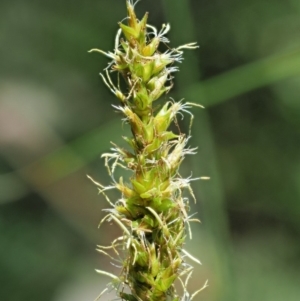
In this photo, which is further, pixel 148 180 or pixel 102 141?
pixel 102 141

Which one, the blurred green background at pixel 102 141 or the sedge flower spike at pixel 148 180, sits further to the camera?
the blurred green background at pixel 102 141

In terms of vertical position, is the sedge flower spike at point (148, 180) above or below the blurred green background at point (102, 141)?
above

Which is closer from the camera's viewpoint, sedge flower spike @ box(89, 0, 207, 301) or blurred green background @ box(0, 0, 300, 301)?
sedge flower spike @ box(89, 0, 207, 301)

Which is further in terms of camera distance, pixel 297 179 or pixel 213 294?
pixel 297 179

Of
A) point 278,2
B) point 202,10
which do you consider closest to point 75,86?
point 202,10

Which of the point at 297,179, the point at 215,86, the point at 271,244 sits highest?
the point at 215,86

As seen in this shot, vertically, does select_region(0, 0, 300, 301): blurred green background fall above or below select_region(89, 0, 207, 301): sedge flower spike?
below

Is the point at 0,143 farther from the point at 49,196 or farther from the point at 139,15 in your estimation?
the point at 139,15

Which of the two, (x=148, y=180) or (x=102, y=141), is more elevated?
(x=148, y=180)
